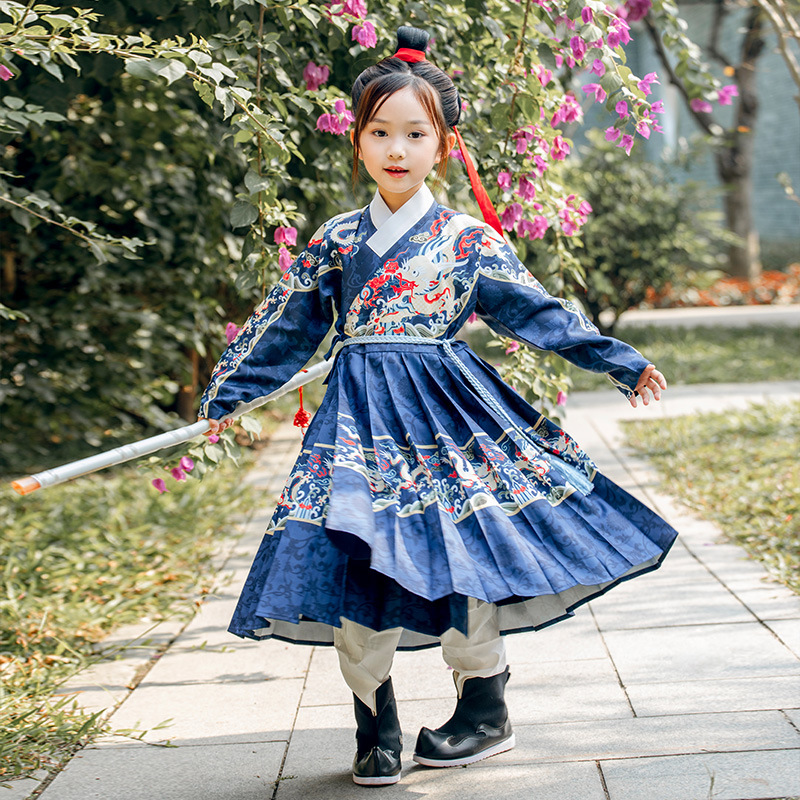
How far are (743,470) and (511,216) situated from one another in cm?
237

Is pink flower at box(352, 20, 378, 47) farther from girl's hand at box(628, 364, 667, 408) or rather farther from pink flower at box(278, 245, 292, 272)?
girl's hand at box(628, 364, 667, 408)

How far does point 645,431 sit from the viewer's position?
5.77 meters

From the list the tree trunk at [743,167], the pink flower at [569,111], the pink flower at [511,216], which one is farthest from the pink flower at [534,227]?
the tree trunk at [743,167]

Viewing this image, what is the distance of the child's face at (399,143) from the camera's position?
89.8 inches

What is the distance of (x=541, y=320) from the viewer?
7.45ft

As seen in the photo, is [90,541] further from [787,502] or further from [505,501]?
[787,502]

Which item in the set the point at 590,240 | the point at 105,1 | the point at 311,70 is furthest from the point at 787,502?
the point at 590,240

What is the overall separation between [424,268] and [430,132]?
0.32 metres

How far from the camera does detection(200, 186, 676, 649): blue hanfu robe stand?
200 cm

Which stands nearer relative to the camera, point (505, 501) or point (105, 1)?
point (505, 501)

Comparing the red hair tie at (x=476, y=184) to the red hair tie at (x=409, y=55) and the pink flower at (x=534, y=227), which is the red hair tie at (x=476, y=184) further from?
the pink flower at (x=534, y=227)

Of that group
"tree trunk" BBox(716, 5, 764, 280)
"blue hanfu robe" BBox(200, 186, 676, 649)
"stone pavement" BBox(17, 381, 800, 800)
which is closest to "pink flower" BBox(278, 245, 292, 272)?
"blue hanfu robe" BBox(200, 186, 676, 649)

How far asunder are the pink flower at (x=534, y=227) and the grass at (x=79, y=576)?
137cm

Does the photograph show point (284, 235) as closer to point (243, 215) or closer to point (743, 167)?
point (243, 215)
